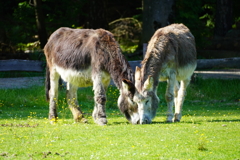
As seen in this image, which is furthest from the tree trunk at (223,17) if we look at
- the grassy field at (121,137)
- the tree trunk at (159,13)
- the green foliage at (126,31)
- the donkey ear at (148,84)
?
the donkey ear at (148,84)

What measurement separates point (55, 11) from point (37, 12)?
1997 millimetres

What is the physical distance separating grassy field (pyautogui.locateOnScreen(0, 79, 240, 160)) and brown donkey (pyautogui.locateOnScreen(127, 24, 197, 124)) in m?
0.47

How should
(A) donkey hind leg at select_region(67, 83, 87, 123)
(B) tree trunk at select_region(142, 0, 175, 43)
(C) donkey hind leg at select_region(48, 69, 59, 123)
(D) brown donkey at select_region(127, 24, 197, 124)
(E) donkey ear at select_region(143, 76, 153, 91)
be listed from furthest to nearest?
(B) tree trunk at select_region(142, 0, 175, 43) → (C) donkey hind leg at select_region(48, 69, 59, 123) → (A) donkey hind leg at select_region(67, 83, 87, 123) → (D) brown donkey at select_region(127, 24, 197, 124) → (E) donkey ear at select_region(143, 76, 153, 91)

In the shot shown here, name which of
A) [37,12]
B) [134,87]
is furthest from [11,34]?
[134,87]

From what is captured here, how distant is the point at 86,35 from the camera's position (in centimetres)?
1048

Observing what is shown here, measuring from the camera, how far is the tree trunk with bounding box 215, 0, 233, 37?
2489 cm

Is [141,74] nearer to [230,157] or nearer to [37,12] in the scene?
[230,157]

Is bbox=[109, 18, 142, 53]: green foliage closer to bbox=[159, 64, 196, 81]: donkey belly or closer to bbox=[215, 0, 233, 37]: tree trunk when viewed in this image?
bbox=[215, 0, 233, 37]: tree trunk

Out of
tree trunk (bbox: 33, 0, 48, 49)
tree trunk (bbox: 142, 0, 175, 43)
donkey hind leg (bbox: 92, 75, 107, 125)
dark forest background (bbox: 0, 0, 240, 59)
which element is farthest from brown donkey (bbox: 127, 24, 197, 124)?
tree trunk (bbox: 33, 0, 48, 49)

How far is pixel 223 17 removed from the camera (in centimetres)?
2509

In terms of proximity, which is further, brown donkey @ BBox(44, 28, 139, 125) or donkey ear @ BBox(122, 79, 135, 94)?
brown donkey @ BBox(44, 28, 139, 125)

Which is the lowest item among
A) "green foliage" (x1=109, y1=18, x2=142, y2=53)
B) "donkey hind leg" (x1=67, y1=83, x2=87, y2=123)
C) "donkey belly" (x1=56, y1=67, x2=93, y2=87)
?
"green foliage" (x1=109, y1=18, x2=142, y2=53)

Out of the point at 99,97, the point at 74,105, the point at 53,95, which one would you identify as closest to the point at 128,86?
the point at 99,97

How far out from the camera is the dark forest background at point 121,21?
18698mm
